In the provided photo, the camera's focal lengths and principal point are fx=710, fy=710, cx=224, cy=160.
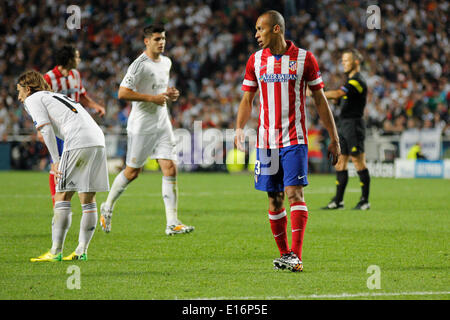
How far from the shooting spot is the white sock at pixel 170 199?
29.0ft

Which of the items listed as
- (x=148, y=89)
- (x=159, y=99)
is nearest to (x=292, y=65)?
(x=159, y=99)

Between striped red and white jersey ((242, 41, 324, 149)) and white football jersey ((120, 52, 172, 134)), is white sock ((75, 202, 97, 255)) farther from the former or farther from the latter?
white football jersey ((120, 52, 172, 134))

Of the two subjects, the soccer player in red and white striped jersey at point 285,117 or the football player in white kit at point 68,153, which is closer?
the soccer player in red and white striped jersey at point 285,117

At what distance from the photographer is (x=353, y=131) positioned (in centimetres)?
1145

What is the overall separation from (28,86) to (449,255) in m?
4.29

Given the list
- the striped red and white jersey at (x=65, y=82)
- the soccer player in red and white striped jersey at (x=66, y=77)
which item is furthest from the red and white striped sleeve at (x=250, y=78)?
the striped red and white jersey at (x=65, y=82)

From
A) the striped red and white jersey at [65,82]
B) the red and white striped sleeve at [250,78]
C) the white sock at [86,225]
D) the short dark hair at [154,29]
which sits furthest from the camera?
the striped red and white jersey at [65,82]

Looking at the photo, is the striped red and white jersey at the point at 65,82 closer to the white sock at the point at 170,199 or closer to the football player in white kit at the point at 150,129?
the football player in white kit at the point at 150,129

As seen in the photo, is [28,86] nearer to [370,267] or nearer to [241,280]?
[241,280]

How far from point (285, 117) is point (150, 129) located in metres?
3.34

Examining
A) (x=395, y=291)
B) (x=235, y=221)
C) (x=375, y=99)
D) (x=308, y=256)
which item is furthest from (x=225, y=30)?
(x=395, y=291)

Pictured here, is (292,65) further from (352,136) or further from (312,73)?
(352,136)

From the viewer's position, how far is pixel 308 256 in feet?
22.5

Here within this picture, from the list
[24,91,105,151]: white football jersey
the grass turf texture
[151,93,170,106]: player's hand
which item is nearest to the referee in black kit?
the grass turf texture
